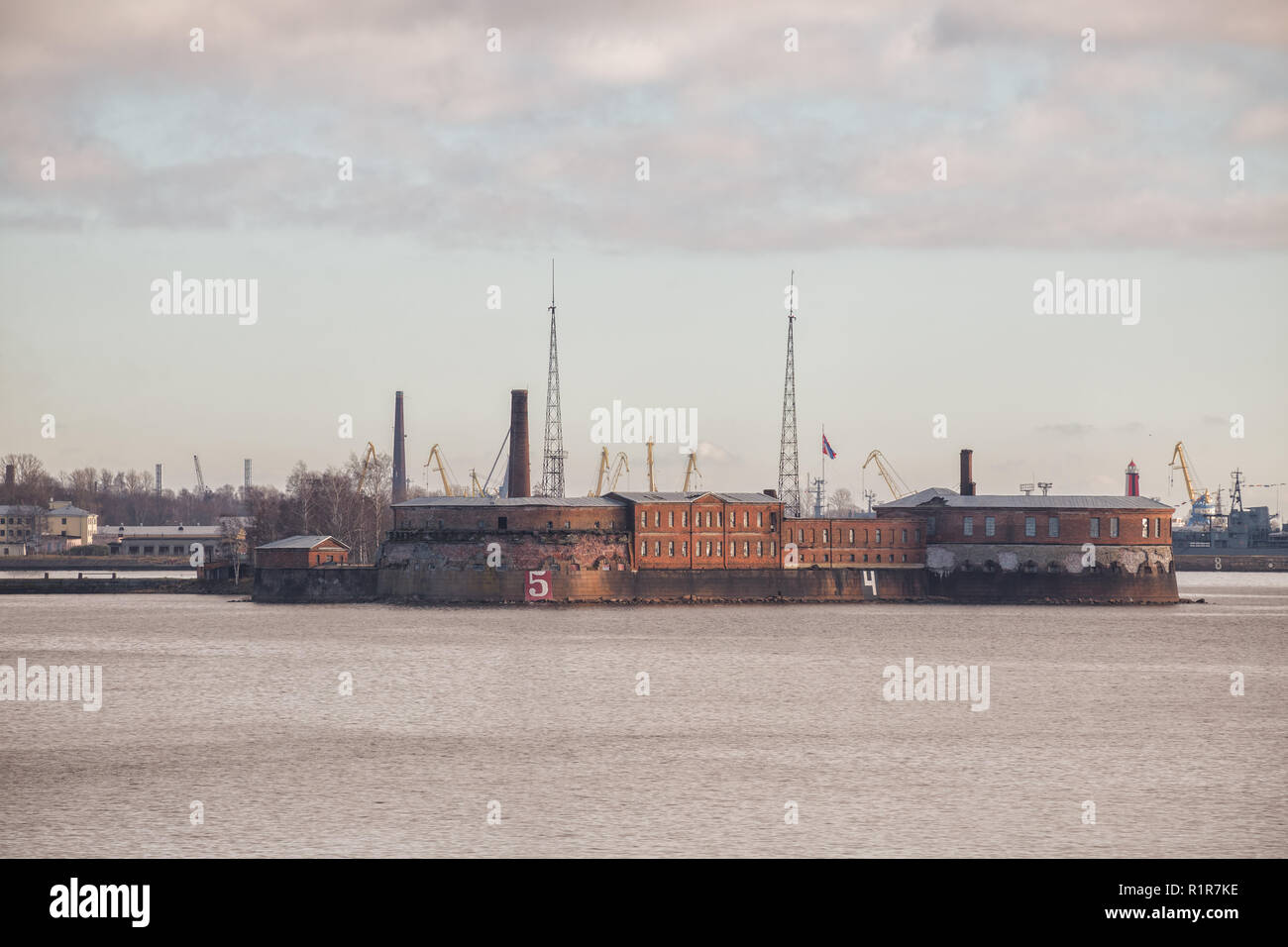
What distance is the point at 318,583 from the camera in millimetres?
104812

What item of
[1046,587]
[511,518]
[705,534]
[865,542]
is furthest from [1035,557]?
[511,518]

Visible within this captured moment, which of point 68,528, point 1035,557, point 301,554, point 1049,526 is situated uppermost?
point 68,528

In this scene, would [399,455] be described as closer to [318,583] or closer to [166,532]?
[166,532]

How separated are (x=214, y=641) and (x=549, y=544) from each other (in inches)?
1321

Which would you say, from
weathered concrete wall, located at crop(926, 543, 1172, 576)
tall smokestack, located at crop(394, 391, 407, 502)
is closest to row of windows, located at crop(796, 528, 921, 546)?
weathered concrete wall, located at crop(926, 543, 1172, 576)

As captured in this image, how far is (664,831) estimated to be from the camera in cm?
2784

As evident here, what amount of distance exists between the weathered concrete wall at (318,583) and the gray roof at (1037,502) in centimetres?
3884

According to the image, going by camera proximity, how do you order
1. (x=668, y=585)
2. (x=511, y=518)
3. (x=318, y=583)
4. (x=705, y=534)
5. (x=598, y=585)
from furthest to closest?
(x=705, y=534) → (x=318, y=583) → (x=668, y=585) → (x=598, y=585) → (x=511, y=518)

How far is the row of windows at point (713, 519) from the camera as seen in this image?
341 feet

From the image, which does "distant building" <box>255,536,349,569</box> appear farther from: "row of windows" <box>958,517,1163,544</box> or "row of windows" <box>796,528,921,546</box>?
"row of windows" <box>958,517,1163,544</box>

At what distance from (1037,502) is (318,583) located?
173ft

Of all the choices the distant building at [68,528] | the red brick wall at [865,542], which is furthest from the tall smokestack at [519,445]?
the distant building at [68,528]
